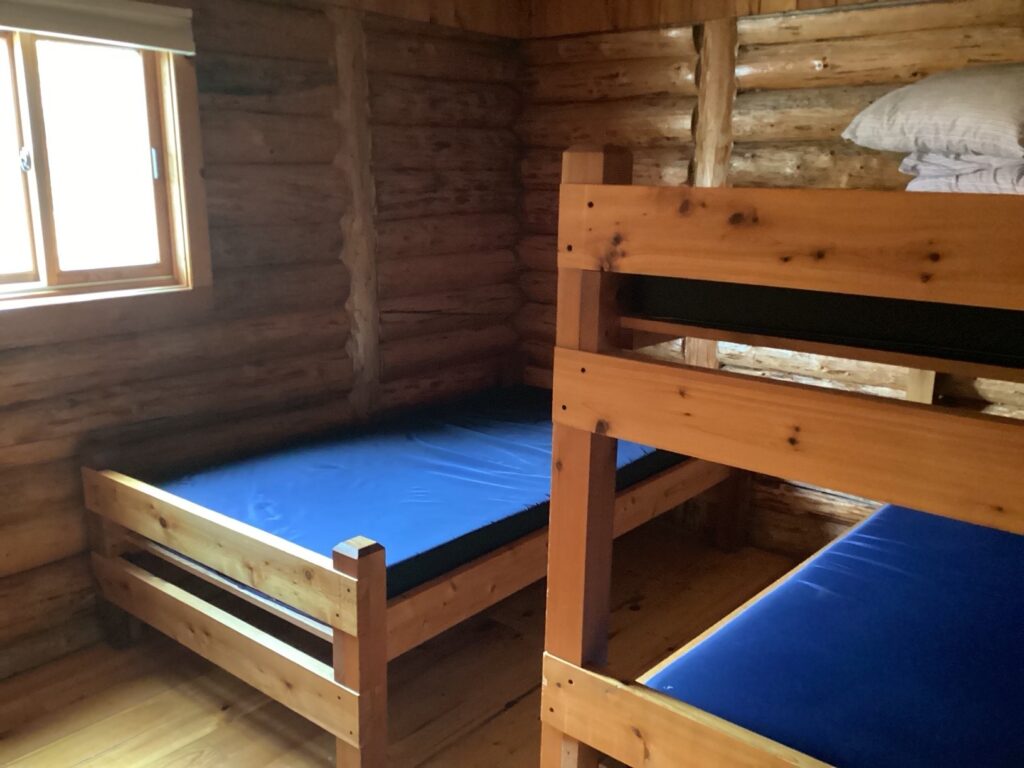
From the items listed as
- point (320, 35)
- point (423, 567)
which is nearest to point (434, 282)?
point (320, 35)

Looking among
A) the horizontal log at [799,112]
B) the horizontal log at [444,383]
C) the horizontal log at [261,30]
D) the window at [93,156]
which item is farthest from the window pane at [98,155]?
the horizontal log at [799,112]

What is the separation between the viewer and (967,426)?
3.59 ft

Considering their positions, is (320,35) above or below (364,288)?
above

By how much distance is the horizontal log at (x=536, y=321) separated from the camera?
4.03m

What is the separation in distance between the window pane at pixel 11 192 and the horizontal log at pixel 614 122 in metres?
1.94

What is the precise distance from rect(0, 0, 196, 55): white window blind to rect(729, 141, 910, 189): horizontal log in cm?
201

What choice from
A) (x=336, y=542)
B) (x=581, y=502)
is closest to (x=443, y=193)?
(x=336, y=542)

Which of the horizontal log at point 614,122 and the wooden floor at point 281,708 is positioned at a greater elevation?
the horizontal log at point 614,122

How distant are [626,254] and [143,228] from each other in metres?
2.05

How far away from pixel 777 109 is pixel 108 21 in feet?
7.41

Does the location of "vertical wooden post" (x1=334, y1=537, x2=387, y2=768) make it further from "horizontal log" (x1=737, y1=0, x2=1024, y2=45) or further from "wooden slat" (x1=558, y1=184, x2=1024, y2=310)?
"horizontal log" (x1=737, y1=0, x2=1024, y2=45)

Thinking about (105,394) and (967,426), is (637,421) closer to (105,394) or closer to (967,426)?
(967,426)

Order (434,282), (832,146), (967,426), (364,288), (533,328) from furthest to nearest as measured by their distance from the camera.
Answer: (533,328)
(434,282)
(364,288)
(832,146)
(967,426)

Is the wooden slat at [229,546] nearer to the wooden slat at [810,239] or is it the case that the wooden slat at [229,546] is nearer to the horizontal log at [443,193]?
the wooden slat at [810,239]
